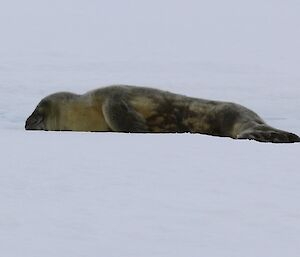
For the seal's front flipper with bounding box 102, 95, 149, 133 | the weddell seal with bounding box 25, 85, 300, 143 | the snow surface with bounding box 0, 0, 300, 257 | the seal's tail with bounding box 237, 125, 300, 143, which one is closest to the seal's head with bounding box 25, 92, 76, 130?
the weddell seal with bounding box 25, 85, 300, 143

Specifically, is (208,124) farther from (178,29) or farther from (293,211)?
(178,29)

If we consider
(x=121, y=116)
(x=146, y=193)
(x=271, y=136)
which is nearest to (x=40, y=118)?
(x=121, y=116)

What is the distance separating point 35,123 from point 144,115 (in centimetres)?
79

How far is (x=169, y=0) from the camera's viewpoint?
3375 cm

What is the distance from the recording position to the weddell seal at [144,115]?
5.44 m

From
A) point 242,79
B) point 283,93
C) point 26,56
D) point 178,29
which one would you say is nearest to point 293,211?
point 283,93

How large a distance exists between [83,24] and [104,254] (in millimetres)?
21784

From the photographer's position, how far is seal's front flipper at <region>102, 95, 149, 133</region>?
539 centimetres

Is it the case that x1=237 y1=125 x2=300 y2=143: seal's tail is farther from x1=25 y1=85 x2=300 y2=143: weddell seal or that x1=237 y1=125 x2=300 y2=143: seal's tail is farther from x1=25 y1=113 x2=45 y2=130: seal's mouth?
x1=25 y1=113 x2=45 y2=130: seal's mouth

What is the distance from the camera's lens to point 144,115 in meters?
5.54

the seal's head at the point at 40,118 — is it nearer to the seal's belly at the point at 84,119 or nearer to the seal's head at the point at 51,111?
the seal's head at the point at 51,111

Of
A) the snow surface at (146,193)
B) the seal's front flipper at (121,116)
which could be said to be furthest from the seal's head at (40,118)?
the snow surface at (146,193)

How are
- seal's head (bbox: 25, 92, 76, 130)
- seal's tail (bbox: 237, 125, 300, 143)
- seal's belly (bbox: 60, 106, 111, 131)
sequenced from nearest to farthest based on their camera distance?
seal's tail (bbox: 237, 125, 300, 143) < seal's belly (bbox: 60, 106, 111, 131) < seal's head (bbox: 25, 92, 76, 130)

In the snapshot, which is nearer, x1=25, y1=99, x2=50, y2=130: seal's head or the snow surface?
the snow surface
